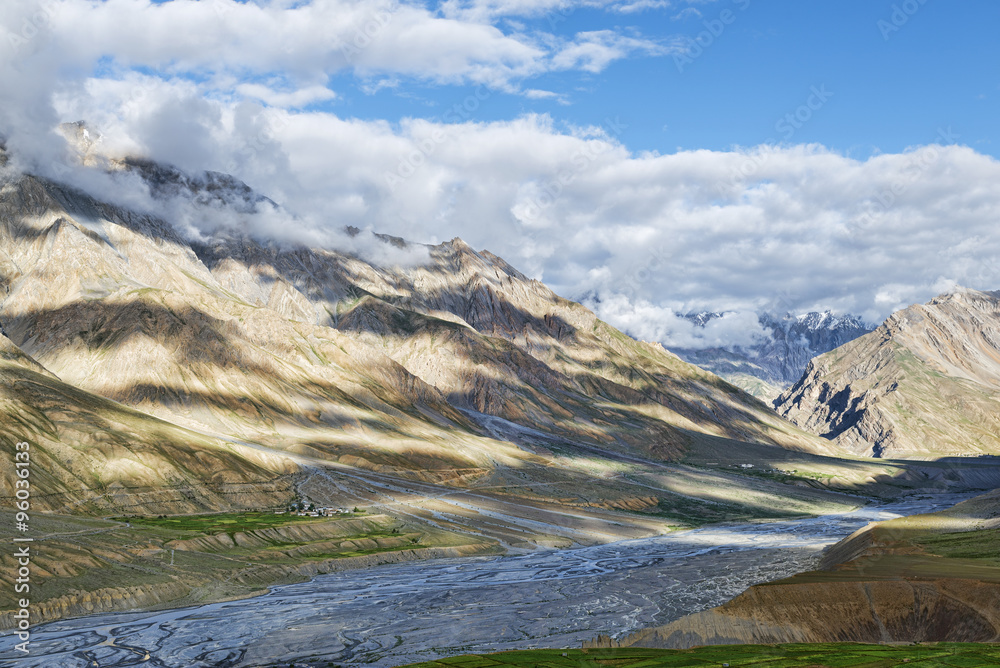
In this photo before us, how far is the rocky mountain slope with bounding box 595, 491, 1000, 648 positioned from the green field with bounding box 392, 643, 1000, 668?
727 cm

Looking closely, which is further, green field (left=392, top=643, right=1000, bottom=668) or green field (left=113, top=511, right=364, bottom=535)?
green field (left=113, top=511, right=364, bottom=535)

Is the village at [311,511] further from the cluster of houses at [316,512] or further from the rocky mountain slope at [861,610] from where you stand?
the rocky mountain slope at [861,610]

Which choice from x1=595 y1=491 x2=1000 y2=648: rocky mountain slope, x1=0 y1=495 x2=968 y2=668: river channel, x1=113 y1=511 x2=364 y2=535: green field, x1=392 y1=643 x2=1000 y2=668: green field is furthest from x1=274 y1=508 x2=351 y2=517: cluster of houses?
x1=392 y1=643 x2=1000 y2=668: green field

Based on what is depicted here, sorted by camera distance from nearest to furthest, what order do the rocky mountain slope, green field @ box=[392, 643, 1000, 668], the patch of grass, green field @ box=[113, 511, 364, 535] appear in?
green field @ box=[392, 643, 1000, 668] < the rocky mountain slope < the patch of grass < green field @ box=[113, 511, 364, 535]

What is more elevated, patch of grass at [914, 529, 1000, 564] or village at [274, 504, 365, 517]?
patch of grass at [914, 529, 1000, 564]

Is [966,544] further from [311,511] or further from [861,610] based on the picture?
[311,511]

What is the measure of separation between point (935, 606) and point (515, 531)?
401ft

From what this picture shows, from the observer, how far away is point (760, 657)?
72750 mm

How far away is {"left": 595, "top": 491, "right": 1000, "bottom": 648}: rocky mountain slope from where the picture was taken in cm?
8112

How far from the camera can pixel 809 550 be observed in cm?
17438

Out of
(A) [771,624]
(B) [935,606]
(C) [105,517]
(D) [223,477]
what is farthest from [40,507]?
(B) [935,606]

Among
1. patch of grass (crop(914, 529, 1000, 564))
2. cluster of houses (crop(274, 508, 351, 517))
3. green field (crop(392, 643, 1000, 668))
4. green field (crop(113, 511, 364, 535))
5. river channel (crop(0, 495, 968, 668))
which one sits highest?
patch of grass (crop(914, 529, 1000, 564))

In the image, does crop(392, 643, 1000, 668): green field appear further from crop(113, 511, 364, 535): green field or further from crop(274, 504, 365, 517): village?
crop(274, 504, 365, 517): village

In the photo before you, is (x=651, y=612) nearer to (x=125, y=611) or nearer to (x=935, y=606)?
(x=935, y=606)
